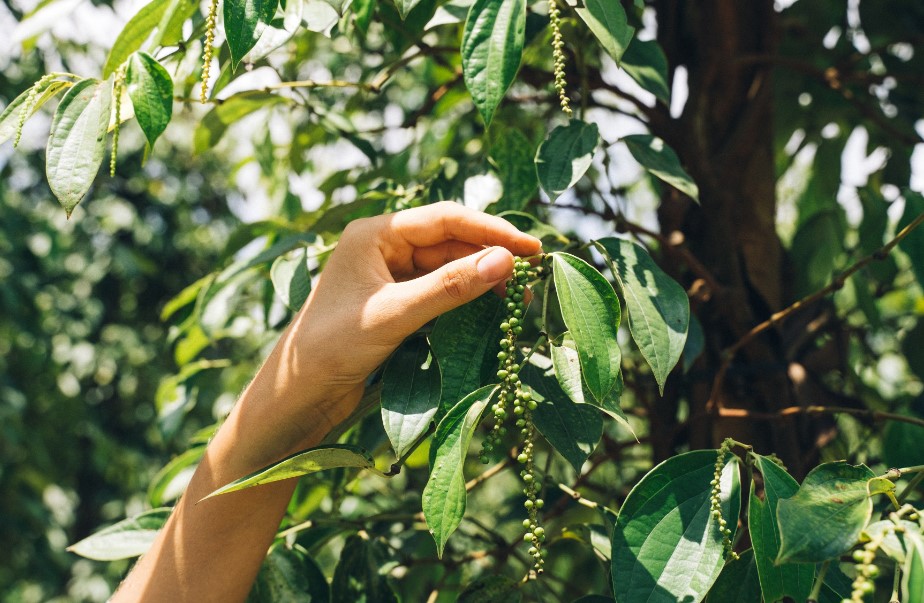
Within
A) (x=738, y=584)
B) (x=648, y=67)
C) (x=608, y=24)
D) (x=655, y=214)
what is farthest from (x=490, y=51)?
(x=655, y=214)

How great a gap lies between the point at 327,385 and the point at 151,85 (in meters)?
0.24

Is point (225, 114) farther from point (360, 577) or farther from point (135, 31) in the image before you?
point (360, 577)

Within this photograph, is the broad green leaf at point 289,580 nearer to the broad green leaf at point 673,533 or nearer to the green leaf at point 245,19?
the broad green leaf at point 673,533

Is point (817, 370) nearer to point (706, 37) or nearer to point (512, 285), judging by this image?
point (706, 37)

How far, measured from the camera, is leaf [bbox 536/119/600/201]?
584mm

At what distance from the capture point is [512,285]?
516 millimetres

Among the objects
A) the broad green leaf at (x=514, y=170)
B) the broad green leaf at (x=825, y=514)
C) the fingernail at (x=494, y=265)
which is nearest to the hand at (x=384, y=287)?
the fingernail at (x=494, y=265)

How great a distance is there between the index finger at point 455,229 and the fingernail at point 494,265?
41 millimetres

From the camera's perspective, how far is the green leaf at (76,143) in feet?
1.76

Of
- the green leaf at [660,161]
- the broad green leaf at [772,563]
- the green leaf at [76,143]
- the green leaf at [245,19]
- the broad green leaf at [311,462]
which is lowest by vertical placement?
the broad green leaf at [772,563]

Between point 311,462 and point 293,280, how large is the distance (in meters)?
0.21

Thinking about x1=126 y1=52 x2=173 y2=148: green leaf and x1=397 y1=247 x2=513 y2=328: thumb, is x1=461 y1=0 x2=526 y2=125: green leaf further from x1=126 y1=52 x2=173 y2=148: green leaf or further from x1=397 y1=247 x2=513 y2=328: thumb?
x1=126 y1=52 x2=173 y2=148: green leaf

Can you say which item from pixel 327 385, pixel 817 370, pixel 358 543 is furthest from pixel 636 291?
pixel 817 370

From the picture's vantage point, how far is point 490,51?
556 mm
